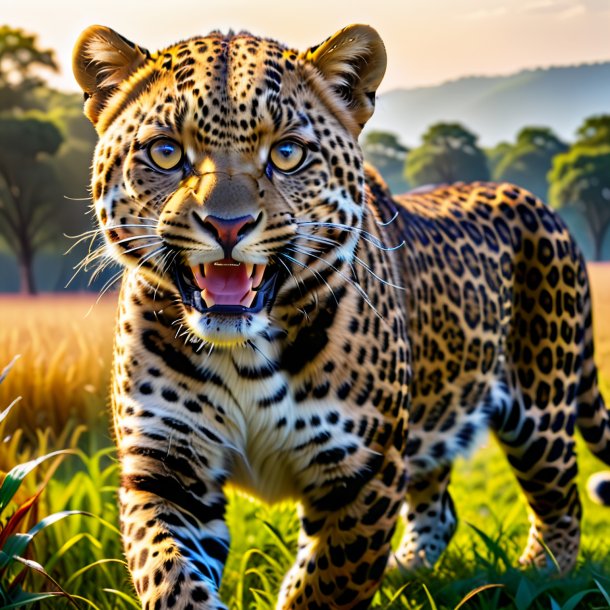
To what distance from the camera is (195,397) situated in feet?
11.9

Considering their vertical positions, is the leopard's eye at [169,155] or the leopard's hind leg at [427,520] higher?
the leopard's eye at [169,155]

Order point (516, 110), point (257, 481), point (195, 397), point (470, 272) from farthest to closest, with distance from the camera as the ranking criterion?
point (516, 110) → point (470, 272) → point (257, 481) → point (195, 397)

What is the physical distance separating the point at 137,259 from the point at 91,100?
2.18ft

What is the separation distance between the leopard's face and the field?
21.9 inches

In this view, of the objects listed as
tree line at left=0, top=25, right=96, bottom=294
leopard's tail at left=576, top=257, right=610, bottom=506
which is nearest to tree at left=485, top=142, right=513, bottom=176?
tree line at left=0, top=25, right=96, bottom=294

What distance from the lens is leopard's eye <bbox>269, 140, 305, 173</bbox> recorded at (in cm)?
337

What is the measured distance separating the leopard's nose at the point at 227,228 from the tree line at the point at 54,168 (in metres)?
6.64

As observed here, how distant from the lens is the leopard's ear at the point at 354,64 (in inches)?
145

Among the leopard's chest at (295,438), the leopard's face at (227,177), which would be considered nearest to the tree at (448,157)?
the leopard's chest at (295,438)

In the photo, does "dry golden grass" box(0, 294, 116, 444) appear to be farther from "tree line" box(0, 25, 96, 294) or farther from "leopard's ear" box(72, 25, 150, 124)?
"tree line" box(0, 25, 96, 294)

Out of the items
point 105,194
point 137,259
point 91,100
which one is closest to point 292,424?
point 137,259

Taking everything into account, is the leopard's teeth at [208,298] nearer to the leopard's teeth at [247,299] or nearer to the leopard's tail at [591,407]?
the leopard's teeth at [247,299]

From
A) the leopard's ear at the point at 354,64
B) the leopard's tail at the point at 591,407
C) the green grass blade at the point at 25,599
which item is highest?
the leopard's ear at the point at 354,64

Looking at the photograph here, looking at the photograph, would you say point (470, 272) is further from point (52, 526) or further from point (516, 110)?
point (516, 110)
